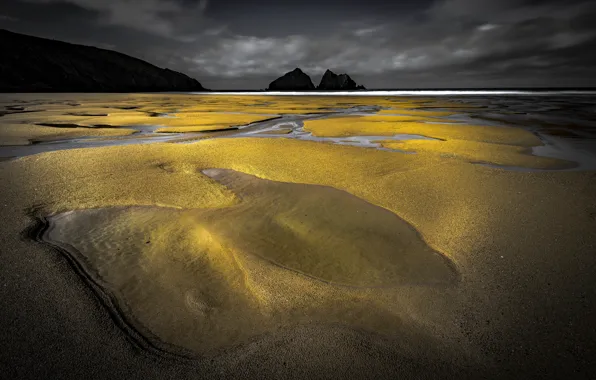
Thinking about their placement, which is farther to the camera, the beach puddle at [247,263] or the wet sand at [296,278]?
the beach puddle at [247,263]

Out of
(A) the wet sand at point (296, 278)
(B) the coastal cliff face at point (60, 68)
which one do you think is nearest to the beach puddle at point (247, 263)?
(A) the wet sand at point (296, 278)

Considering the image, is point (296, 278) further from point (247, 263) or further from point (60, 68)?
point (60, 68)

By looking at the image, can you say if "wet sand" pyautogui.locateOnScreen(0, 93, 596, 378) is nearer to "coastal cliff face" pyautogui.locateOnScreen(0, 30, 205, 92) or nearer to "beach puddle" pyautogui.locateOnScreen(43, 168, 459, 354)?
"beach puddle" pyautogui.locateOnScreen(43, 168, 459, 354)

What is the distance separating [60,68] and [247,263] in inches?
7213

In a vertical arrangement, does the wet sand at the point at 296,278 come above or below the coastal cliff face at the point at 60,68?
below

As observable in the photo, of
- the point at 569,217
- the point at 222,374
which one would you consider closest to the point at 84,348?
the point at 222,374

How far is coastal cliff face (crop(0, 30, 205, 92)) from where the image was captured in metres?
122

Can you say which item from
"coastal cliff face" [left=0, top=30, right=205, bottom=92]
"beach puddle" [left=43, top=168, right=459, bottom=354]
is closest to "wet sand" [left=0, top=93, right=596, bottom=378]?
"beach puddle" [left=43, top=168, right=459, bottom=354]

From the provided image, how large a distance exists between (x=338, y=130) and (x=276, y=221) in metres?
12.4

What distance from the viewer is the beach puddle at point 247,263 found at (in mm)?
2990

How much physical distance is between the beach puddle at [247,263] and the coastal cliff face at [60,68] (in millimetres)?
141252

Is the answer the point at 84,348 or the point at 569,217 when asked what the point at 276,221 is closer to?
the point at 84,348

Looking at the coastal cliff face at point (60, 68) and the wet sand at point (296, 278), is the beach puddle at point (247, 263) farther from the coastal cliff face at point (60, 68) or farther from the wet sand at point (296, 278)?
the coastal cliff face at point (60, 68)

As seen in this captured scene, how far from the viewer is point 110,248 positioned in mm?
4281
